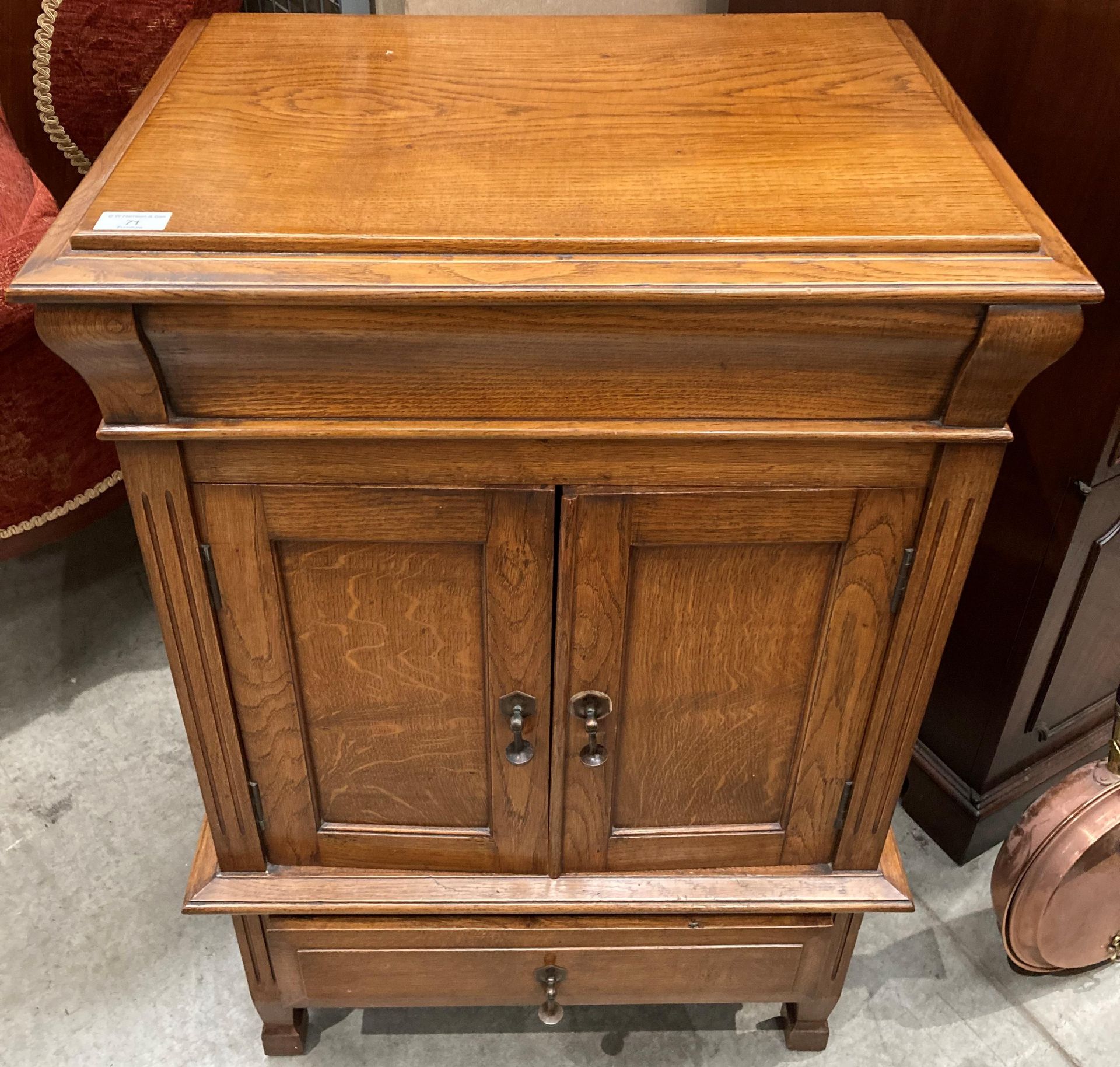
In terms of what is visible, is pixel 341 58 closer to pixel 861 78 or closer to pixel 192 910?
pixel 861 78

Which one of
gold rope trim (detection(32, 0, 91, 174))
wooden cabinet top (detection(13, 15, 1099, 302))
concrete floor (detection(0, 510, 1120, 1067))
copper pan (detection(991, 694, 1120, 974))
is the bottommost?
concrete floor (detection(0, 510, 1120, 1067))

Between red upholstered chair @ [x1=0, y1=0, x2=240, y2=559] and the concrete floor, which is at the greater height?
red upholstered chair @ [x1=0, y1=0, x2=240, y2=559]

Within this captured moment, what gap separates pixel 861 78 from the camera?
2.97 ft

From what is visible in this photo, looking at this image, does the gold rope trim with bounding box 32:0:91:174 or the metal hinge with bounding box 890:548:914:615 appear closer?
the metal hinge with bounding box 890:548:914:615

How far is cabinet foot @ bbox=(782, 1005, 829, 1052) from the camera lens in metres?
1.21

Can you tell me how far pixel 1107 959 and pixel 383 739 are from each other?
887 mm

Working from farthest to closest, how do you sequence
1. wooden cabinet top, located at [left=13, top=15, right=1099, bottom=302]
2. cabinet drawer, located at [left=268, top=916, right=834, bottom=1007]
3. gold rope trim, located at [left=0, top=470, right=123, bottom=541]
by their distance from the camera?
gold rope trim, located at [left=0, top=470, right=123, bottom=541] → cabinet drawer, located at [left=268, top=916, right=834, bottom=1007] → wooden cabinet top, located at [left=13, top=15, right=1099, bottom=302]

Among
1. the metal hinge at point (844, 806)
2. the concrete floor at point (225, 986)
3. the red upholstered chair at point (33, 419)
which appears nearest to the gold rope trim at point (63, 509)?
the red upholstered chair at point (33, 419)

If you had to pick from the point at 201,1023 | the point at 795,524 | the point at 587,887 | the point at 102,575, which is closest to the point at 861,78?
the point at 795,524

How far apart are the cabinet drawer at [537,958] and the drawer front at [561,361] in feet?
1.79

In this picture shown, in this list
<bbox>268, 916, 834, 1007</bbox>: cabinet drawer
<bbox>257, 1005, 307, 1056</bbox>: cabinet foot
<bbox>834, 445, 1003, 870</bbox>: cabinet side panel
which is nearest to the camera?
<bbox>834, 445, 1003, 870</bbox>: cabinet side panel

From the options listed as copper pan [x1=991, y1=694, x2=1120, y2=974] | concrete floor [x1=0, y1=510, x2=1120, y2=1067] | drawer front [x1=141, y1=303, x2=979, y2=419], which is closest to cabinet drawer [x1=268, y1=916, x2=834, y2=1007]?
concrete floor [x1=0, y1=510, x2=1120, y2=1067]

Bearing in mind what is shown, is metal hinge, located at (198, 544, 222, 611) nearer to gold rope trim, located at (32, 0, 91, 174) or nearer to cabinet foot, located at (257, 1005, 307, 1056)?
cabinet foot, located at (257, 1005, 307, 1056)

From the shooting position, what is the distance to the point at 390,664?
Result: 2.98 feet
